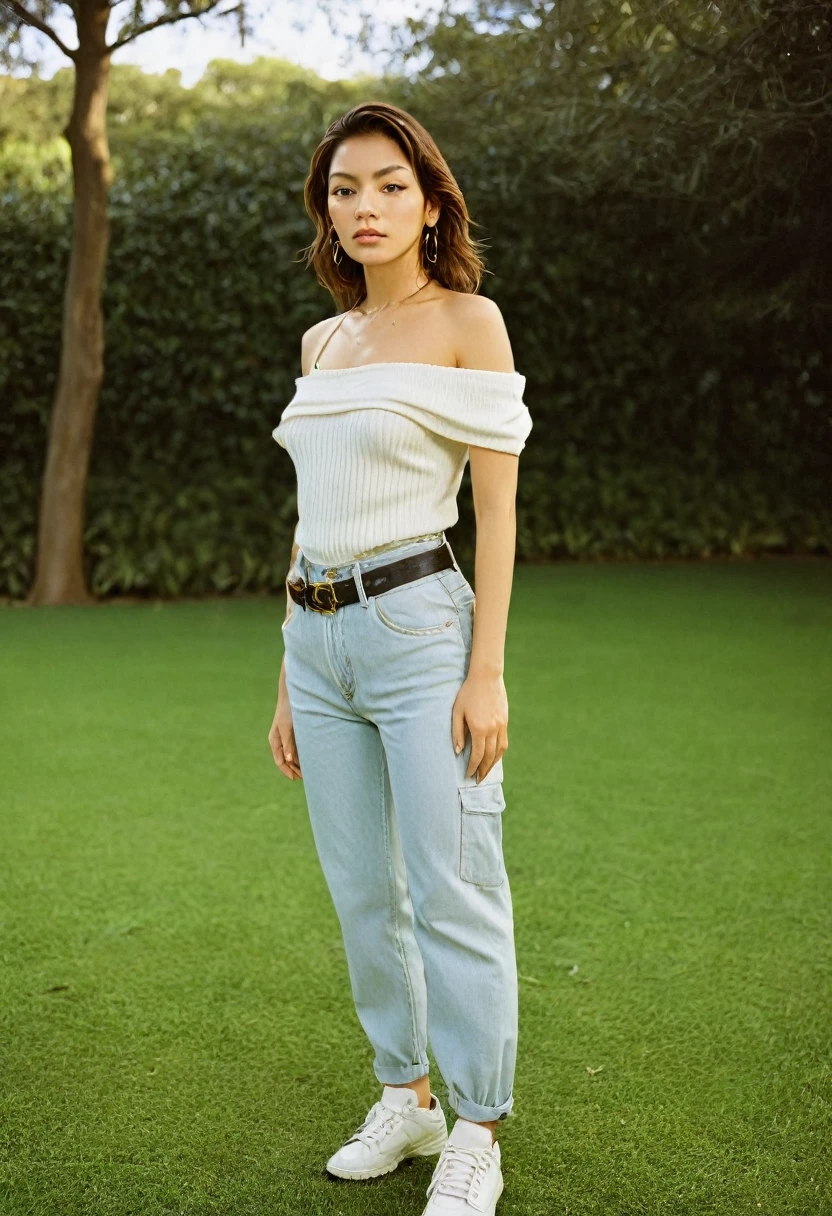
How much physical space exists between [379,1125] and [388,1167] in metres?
0.07

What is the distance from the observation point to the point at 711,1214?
204 cm

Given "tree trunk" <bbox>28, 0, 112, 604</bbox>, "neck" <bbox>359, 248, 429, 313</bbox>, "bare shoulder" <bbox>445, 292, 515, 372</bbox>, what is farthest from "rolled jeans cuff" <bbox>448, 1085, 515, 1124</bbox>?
"tree trunk" <bbox>28, 0, 112, 604</bbox>

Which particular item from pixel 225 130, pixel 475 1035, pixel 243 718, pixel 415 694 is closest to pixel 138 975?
pixel 475 1035

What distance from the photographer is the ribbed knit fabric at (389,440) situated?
1855mm

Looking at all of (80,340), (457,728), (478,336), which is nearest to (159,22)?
(80,340)

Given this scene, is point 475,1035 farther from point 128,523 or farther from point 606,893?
point 128,523

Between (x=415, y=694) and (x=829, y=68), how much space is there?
592 centimetres

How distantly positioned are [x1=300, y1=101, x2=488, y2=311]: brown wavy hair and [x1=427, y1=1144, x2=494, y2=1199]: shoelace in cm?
133

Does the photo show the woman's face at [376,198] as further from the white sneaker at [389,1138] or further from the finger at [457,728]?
the white sneaker at [389,1138]

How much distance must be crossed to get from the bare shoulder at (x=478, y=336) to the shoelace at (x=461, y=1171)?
3.96ft

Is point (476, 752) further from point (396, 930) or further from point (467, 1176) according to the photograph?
point (467, 1176)

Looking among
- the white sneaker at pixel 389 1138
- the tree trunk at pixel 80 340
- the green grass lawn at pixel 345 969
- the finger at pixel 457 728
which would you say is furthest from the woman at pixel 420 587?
the tree trunk at pixel 80 340

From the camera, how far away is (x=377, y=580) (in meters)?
1.88

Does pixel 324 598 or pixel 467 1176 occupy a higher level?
pixel 324 598
